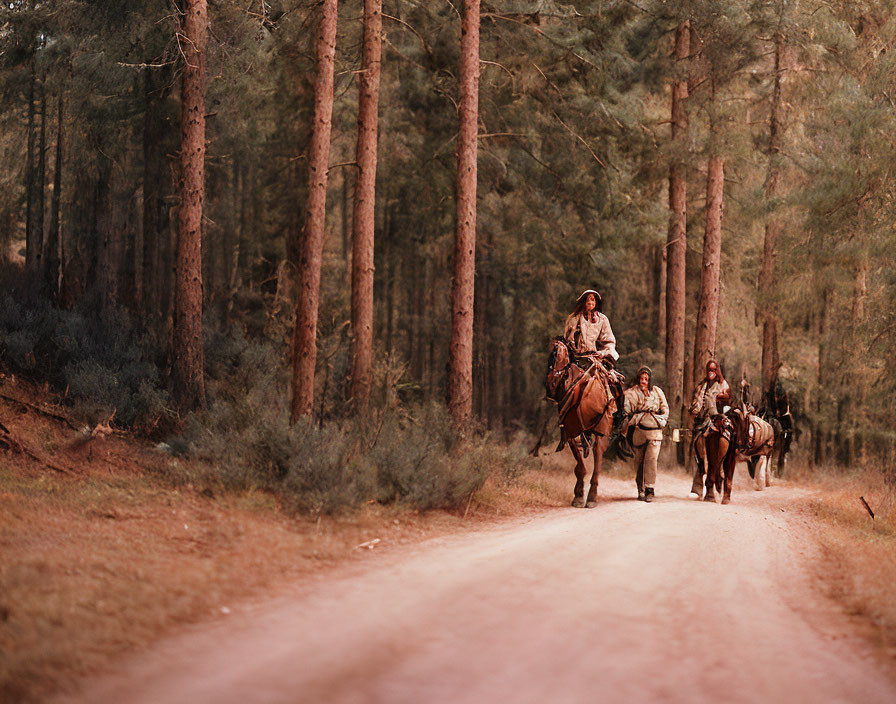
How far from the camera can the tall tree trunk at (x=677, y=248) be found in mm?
23422

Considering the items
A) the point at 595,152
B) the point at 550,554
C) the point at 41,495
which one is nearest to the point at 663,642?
the point at 550,554

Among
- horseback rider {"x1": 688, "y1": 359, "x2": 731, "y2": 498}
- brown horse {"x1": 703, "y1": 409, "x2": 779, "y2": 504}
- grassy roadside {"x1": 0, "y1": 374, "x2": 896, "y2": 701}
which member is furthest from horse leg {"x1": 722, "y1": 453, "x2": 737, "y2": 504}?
grassy roadside {"x1": 0, "y1": 374, "x2": 896, "y2": 701}

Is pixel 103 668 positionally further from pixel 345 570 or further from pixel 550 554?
pixel 550 554

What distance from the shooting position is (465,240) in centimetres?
1627

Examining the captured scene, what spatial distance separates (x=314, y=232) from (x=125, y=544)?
784 cm

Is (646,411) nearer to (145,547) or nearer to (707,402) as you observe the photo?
(707,402)

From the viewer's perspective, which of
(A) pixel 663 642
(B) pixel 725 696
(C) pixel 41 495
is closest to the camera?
(B) pixel 725 696

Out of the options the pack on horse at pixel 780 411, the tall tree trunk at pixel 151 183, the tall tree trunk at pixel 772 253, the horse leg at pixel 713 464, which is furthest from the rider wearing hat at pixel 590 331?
the tall tree trunk at pixel 151 183

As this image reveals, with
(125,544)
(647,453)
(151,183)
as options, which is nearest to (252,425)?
(125,544)

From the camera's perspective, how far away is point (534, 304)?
30125 millimetres

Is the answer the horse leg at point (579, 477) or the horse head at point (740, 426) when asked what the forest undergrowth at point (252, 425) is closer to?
the horse leg at point (579, 477)

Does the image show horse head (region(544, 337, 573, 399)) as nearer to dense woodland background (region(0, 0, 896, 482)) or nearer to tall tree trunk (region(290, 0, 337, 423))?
tall tree trunk (region(290, 0, 337, 423))

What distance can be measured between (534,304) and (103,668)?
26253 mm

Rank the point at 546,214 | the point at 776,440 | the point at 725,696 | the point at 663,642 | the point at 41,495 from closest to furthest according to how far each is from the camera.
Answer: the point at 725,696 < the point at 663,642 < the point at 41,495 < the point at 776,440 < the point at 546,214
